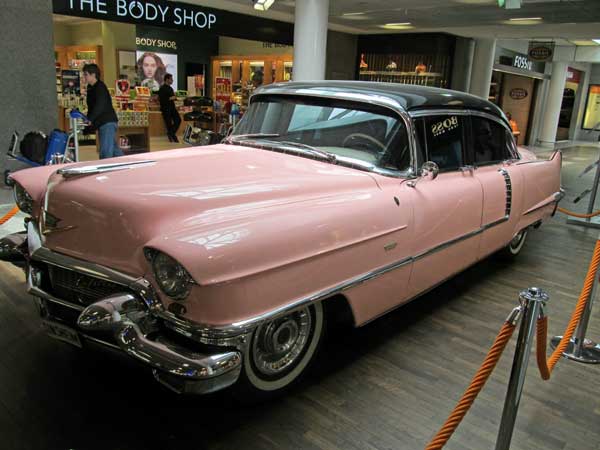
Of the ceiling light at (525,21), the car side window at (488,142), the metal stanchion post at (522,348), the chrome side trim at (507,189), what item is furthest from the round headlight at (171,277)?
the ceiling light at (525,21)

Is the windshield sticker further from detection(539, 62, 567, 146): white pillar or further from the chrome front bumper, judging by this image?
detection(539, 62, 567, 146): white pillar

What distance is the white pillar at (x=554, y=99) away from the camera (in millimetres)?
20156

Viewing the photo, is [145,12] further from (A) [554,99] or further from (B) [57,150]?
(A) [554,99]

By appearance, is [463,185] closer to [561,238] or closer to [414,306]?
[414,306]

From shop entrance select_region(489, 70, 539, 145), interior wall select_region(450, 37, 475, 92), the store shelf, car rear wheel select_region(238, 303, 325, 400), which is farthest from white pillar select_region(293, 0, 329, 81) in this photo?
shop entrance select_region(489, 70, 539, 145)

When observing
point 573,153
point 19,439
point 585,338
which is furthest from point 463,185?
point 573,153

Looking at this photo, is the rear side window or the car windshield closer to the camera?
A: the car windshield

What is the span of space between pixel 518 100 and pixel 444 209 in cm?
1912

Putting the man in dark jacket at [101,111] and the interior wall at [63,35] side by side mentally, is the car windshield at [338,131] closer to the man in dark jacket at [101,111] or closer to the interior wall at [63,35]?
the man in dark jacket at [101,111]

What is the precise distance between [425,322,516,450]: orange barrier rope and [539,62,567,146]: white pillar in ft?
68.4

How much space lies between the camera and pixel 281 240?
231 centimetres

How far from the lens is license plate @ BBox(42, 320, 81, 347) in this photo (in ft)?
8.19

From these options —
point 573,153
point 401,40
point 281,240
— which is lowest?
point 573,153

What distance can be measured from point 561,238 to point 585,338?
9.90 ft
